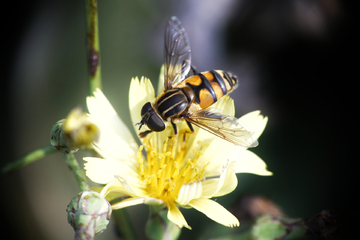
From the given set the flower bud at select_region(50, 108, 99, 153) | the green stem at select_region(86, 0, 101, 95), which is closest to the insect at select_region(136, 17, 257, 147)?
the green stem at select_region(86, 0, 101, 95)

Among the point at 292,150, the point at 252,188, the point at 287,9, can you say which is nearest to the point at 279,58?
the point at 287,9

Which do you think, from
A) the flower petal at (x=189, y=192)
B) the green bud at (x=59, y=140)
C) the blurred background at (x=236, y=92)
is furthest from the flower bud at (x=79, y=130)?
the blurred background at (x=236, y=92)

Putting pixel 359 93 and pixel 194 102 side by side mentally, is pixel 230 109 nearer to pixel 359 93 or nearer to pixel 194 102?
pixel 194 102

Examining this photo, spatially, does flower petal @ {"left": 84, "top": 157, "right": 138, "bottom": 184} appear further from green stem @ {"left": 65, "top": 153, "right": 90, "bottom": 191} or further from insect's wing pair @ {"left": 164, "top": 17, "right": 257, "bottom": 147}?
insect's wing pair @ {"left": 164, "top": 17, "right": 257, "bottom": 147}

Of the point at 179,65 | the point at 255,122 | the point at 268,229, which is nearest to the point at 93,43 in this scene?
the point at 179,65

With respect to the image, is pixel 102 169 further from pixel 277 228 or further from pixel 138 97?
pixel 277 228

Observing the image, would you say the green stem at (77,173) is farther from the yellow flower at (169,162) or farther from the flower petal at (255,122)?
the flower petal at (255,122)
